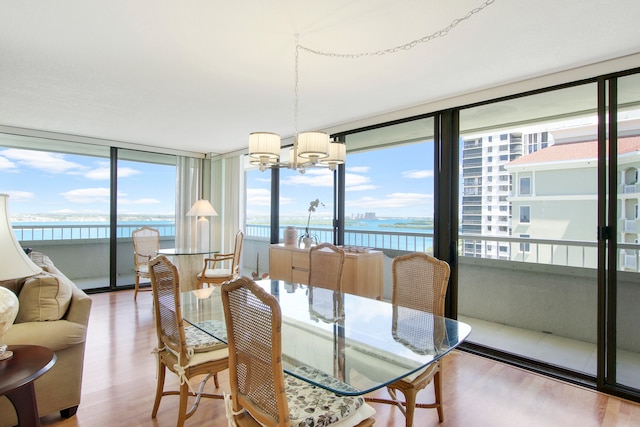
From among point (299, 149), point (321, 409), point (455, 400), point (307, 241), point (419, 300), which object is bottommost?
point (455, 400)

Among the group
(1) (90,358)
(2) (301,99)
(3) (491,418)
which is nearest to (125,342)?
(1) (90,358)

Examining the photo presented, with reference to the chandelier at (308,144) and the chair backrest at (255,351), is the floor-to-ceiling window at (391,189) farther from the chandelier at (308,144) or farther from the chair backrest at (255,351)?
the chair backrest at (255,351)

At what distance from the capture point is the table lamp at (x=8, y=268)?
1548mm

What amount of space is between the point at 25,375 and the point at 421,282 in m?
2.16

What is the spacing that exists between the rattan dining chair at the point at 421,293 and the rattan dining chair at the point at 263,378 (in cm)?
47

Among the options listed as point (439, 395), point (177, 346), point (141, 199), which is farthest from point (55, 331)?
point (141, 199)

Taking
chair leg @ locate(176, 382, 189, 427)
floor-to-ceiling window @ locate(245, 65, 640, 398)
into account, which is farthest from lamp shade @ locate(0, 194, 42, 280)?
floor-to-ceiling window @ locate(245, 65, 640, 398)

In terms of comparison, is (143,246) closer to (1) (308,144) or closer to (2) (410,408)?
(1) (308,144)

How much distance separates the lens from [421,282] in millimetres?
2359

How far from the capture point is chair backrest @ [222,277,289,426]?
4.09ft

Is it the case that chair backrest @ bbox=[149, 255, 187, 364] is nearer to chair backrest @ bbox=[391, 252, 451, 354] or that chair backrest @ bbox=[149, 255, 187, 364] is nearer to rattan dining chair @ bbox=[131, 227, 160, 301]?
chair backrest @ bbox=[391, 252, 451, 354]

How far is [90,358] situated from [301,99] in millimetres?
3012

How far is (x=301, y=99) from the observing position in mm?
3404

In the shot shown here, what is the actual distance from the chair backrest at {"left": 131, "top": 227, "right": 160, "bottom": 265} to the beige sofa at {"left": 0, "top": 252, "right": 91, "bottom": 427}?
304cm
